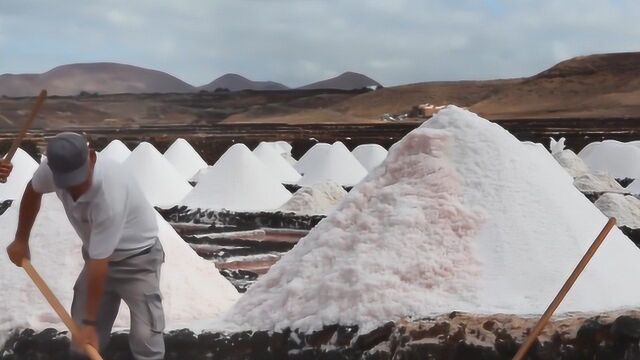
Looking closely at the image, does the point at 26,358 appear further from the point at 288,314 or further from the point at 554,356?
the point at 554,356

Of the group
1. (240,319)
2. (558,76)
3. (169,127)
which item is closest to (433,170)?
(240,319)

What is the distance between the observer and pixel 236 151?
8.24m

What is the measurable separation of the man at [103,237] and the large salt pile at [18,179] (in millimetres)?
5620

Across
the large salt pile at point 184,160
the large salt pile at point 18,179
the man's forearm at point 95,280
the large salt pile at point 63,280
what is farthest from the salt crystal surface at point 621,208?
the large salt pile at point 184,160

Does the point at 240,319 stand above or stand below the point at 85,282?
below

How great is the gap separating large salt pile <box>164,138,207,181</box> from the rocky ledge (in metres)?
8.15

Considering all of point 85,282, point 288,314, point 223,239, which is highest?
point 85,282

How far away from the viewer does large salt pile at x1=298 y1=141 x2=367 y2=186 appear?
9.61 meters

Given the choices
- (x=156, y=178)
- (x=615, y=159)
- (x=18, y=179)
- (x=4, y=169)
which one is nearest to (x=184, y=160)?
(x=156, y=178)

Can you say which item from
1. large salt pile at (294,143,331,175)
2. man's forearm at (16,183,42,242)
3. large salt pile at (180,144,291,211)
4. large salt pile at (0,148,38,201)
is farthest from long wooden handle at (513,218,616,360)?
large salt pile at (294,143,331,175)

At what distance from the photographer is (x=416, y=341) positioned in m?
2.25

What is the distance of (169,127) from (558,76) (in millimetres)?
16750

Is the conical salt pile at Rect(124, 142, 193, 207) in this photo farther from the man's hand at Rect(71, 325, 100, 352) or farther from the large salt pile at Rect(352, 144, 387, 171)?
the man's hand at Rect(71, 325, 100, 352)

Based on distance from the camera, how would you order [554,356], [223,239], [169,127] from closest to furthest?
[554,356]
[223,239]
[169,127]
